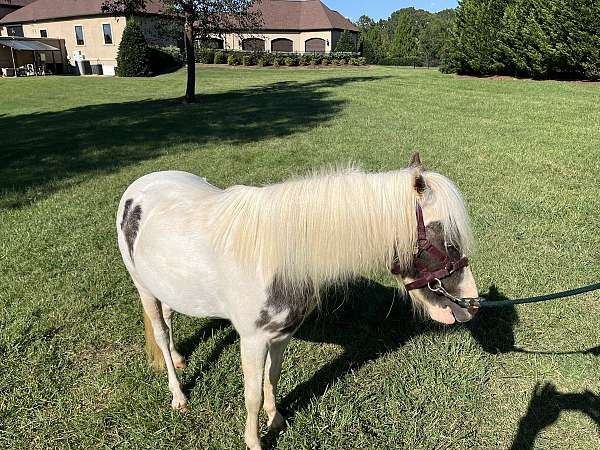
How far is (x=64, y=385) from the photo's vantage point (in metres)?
3.36

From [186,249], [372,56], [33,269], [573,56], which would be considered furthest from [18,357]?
[372,56]

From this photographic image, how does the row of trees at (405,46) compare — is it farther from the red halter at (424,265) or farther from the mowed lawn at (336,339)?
the red halter at (424,265)

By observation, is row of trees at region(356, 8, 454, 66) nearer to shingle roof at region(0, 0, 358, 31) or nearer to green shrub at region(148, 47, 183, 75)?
shingle roof at region(0, 0, 358, 31)

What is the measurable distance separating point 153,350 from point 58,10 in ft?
170

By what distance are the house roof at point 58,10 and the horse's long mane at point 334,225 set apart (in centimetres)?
4475

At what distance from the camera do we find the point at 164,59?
37.2m

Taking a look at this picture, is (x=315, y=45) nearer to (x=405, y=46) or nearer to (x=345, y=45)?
(x=345, y=45)

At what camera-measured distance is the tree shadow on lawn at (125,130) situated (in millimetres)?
8641

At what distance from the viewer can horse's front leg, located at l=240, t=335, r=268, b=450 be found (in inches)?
95.8

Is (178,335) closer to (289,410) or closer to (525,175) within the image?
(289,410)

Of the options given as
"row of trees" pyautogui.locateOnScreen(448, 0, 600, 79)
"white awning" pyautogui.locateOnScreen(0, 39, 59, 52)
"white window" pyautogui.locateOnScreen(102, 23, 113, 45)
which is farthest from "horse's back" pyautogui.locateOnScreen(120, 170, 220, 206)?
"white window" pyautogui.locateOnScreen(102, 23, 113, 45)

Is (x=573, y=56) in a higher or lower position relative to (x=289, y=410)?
higher

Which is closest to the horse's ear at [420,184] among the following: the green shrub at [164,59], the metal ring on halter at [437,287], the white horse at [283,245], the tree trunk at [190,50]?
the white horse at [283,245]

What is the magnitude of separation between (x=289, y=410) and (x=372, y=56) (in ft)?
164
